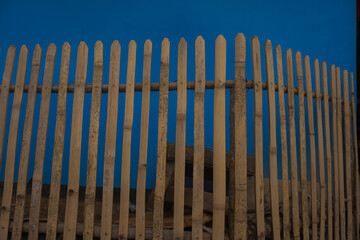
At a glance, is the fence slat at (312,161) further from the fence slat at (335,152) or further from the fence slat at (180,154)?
the fence slat at (180,154)

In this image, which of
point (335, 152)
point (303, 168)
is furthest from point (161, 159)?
point (335, 152)

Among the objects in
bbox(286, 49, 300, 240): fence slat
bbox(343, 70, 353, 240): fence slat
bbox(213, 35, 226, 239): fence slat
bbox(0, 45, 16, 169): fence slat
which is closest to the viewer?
bbox(213, 35, 226, 239): fence slat

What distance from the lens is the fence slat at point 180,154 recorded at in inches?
87.7

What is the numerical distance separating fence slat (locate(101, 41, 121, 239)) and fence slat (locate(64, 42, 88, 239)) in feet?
0.81

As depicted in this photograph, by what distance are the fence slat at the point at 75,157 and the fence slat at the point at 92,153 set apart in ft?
0.33

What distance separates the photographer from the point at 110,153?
7.70ft

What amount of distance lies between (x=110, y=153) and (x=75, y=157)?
1.03 feet

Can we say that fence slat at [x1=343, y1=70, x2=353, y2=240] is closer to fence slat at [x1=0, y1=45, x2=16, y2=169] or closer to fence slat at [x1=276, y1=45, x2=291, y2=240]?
fence slat at [x1=276, y1=45, x2=291, y2=240]

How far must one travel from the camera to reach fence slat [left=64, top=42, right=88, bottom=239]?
232 centimetres

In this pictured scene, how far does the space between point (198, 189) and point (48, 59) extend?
1.82 meters

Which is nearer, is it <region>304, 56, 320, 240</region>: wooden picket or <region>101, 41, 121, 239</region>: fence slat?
<region>101, 41, 121, 239</region>: fence slat

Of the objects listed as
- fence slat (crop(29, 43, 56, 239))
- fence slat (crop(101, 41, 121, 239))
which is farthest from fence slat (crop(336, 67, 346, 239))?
fence slat (crop(29, 43, 56, 239))

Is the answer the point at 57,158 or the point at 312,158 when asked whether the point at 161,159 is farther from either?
the point at 312,158

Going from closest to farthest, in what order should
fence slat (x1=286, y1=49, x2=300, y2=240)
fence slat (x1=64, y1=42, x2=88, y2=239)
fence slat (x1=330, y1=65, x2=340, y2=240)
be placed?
fence slat (x1=64, y1=42, x2=88, y2=239), fence slat (x1=286, y1=49, x2=300, y2=240), fence slat (x1=330, y1=65, x2=340, y2=240)
